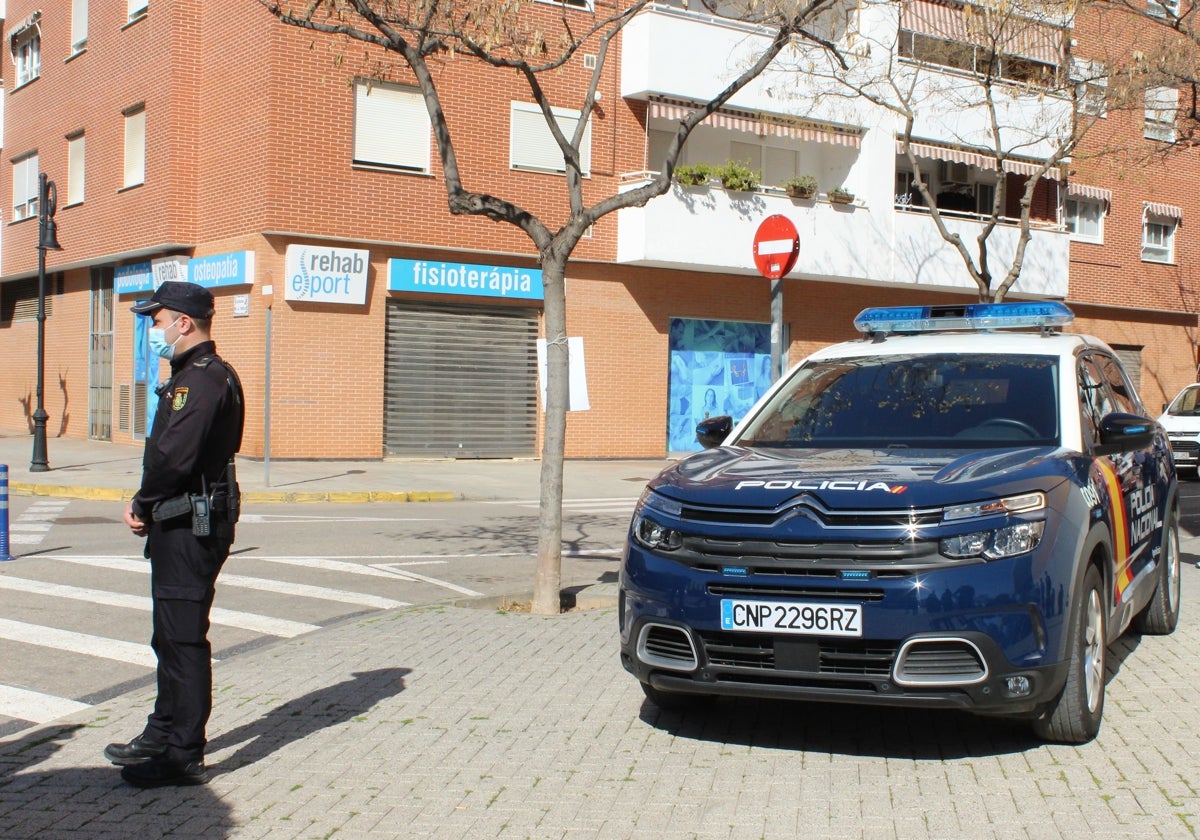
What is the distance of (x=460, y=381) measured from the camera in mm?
23250

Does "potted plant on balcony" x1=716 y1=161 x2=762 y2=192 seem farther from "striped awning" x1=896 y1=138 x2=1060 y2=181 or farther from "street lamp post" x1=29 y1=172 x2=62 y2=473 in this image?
"street lamp post" x1=29 y1=172 x2=62 y2=473

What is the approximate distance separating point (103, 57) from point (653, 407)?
42.5 feet

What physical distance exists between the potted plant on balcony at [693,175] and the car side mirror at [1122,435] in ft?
58.9

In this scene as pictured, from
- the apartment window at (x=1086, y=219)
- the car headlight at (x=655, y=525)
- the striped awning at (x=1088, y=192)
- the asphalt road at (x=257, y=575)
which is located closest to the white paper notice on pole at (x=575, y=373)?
the asphalt road at (x=257, y=575)

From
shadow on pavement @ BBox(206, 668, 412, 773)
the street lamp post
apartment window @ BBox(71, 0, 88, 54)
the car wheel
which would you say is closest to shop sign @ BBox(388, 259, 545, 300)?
the street lamp post

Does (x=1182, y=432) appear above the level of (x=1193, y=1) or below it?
below

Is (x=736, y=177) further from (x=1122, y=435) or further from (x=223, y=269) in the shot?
(x=1122, y=435)

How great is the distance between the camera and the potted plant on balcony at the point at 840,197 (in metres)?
25.4

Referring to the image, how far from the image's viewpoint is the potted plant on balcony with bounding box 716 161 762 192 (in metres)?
24.1

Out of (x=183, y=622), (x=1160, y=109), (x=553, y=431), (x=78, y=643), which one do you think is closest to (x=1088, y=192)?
(x=1160, y=109)

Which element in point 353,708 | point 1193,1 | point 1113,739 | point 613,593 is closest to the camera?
point 1113,739

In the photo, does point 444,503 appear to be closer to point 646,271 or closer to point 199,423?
point 646,271

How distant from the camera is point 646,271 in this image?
2480cm

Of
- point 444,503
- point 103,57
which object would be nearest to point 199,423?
point 444,503
